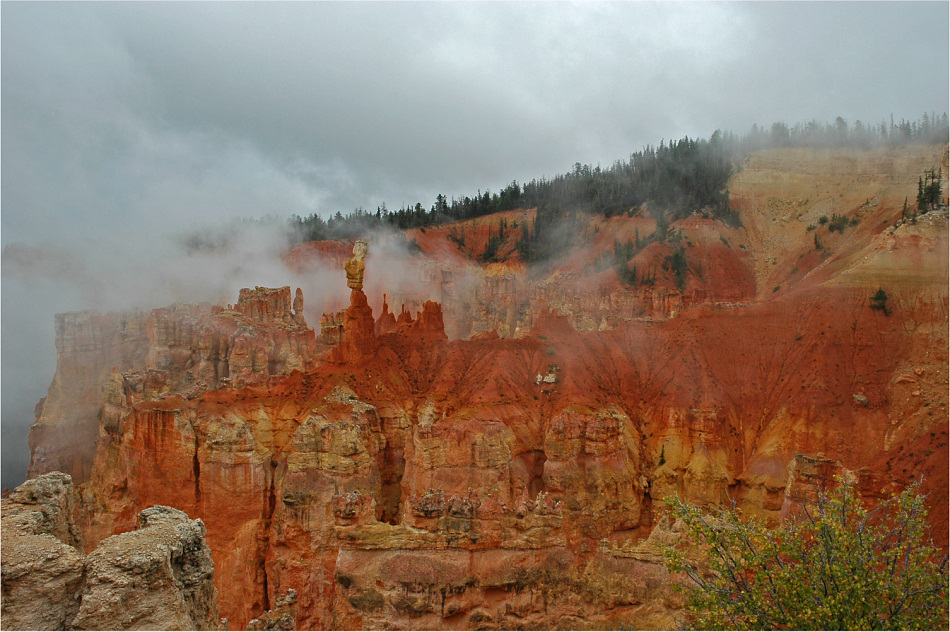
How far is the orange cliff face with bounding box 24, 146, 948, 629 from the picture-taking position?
26.5 meters

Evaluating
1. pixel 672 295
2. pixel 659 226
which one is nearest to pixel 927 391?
pixel 672 295

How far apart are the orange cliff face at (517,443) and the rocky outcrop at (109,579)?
41.4ft

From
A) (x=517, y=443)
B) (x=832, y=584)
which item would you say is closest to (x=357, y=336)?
(x=517, y=443)

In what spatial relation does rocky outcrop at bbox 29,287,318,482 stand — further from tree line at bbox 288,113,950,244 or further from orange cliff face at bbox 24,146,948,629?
tree line at bbox 288,113,950,244

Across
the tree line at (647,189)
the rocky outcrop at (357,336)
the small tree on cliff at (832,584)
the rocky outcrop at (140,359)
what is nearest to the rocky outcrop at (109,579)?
the small tree on cliff at (832,584)

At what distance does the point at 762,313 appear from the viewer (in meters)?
55.2

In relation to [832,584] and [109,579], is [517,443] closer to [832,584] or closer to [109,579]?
[832,584]

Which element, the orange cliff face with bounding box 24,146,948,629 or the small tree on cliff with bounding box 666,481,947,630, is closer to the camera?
the small tree on cliff with bounding box 666,481,947,630

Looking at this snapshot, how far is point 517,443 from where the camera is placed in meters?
→ 44.9

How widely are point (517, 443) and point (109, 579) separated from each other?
34.3 metres

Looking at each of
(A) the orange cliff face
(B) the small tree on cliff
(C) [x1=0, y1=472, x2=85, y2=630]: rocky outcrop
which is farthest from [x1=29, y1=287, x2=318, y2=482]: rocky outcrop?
(B) the small tree on cliff

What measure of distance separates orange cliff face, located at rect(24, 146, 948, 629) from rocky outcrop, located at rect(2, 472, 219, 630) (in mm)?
12632

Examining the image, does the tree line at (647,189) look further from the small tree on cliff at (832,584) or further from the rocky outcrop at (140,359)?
the small tree on cliff at (832,584)

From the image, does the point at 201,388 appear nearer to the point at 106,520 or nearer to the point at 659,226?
the point at 106,520
